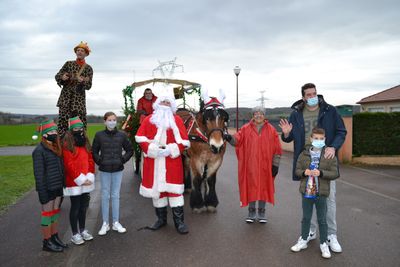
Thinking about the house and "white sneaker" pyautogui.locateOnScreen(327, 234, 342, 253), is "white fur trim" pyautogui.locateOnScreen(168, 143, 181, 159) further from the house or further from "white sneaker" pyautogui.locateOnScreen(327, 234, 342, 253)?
the house

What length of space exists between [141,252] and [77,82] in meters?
3.07

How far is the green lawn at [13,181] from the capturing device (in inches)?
266

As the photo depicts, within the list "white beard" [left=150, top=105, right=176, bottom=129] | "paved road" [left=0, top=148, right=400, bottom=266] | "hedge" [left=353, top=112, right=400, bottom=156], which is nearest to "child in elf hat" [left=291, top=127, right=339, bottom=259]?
"paved road" [left=0, top=148, right=400, bottom=266]

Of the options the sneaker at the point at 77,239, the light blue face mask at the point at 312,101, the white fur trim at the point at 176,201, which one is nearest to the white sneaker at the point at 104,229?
the sneaker at the point at 77,239

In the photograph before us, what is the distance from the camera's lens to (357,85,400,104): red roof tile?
24417 millimetres

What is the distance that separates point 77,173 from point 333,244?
346 cm

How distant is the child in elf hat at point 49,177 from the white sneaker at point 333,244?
3.47m

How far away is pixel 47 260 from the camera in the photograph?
3861mm

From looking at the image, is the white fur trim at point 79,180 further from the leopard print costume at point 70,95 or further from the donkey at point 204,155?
the donkey at point 204,155

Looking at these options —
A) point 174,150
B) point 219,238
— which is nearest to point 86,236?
point 174,150

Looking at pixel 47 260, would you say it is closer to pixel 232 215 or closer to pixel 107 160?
pixel 107 160

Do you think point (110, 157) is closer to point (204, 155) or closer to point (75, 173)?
point (75, 173)

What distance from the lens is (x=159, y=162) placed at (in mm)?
4793

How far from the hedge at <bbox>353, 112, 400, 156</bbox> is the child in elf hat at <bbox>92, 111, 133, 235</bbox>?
1061 centimetres
